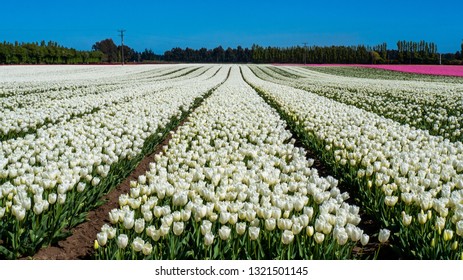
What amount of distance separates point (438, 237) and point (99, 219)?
355cm

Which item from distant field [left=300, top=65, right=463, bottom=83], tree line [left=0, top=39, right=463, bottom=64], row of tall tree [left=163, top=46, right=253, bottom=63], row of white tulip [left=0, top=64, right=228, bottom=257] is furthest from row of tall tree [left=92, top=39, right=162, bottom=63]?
row of white tulip [left=0, top=64, right=228, bottom=257]

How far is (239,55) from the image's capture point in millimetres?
186750

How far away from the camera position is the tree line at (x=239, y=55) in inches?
3809

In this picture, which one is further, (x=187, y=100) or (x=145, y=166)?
(x=187, y=100)

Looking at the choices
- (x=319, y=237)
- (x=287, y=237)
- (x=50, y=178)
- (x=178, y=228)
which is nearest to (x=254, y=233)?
(x=287, y=237)

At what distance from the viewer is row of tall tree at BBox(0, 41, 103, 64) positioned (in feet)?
292

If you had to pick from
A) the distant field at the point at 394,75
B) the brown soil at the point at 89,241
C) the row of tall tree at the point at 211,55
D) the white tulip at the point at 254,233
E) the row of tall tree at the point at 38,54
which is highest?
the row of tall tree at the point at 211,55

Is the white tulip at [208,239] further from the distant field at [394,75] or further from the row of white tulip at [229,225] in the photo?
the distant field at [394,75]

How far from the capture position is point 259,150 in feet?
23.9

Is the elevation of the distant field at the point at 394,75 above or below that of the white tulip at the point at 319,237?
above

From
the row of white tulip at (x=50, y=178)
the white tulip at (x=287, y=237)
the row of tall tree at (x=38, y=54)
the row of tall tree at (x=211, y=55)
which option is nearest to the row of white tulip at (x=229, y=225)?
the white tulip at (x=287, y=237)

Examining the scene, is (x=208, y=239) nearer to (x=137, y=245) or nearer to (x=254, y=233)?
(x=254, y=233)
